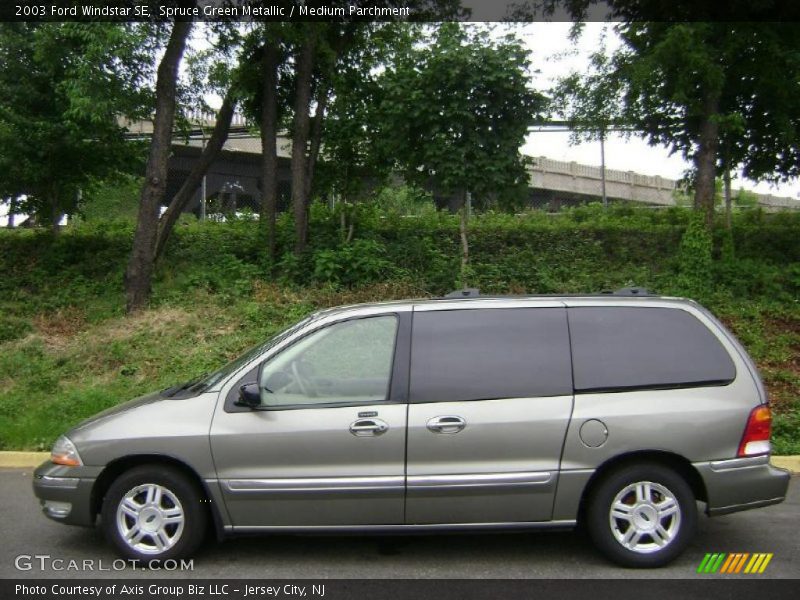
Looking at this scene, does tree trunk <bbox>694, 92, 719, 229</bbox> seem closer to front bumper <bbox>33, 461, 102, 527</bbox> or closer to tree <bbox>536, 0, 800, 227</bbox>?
tree <bbox>536, 0, 800, 227</bbox>

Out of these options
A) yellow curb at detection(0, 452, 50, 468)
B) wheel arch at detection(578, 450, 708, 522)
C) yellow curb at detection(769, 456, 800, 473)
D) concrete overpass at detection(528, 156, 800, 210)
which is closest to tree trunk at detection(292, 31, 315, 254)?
yellow curb at detection(0, 452, 50, 468)

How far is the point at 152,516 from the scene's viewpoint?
5273mm

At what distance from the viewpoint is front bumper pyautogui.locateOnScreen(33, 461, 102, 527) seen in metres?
5.32

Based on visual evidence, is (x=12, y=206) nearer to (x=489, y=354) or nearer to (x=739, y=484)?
(x=489, y=354)

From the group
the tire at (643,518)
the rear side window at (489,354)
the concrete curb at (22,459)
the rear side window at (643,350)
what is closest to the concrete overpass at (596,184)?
the concrete curb at (22,459)

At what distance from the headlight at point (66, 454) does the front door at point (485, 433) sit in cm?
220

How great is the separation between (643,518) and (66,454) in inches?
151

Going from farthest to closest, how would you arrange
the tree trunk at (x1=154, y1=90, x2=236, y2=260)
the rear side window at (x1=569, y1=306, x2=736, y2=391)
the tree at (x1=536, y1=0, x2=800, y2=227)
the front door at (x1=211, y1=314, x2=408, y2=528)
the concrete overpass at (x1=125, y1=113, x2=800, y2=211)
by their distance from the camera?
the concrete overpass at (x1=125, y1=113, x2=800, y2=211)
the tree trunk at (x1=154, y1=90, x2=236, y2=260)
the tree at (x1=536, y1=0, x2=800, y2=227)
the rear side window at (x1=569, y1=306, x2=736, y2=391)
the front door at (x1=211, y1=314, x2=408, y2=528)

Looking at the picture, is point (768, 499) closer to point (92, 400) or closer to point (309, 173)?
point (92, 400)

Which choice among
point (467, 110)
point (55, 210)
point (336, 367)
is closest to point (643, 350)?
point (336, 367)

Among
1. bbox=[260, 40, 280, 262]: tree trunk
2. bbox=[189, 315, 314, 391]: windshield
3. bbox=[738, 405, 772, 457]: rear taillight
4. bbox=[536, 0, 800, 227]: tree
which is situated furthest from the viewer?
bbox=[260, 40, 280, 262]: tree trunk

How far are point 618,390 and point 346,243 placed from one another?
9620mm

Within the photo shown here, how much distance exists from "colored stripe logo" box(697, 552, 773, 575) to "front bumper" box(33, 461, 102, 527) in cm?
402
